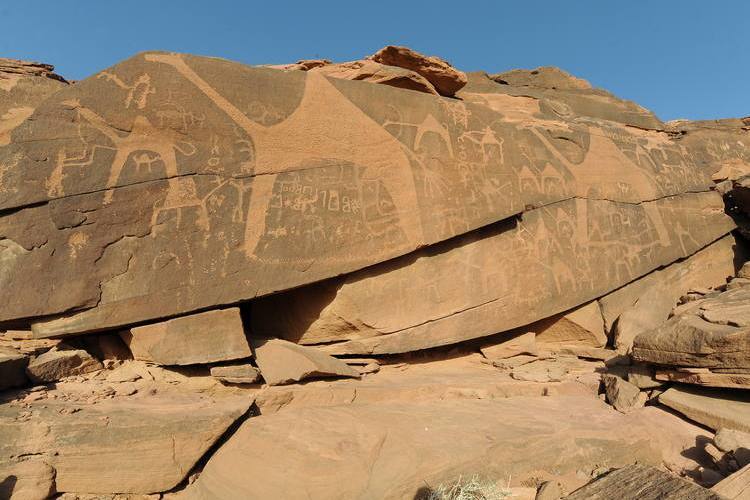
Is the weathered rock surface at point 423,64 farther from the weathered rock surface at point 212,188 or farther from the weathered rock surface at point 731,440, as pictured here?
the weathered rock surface at point 731,440

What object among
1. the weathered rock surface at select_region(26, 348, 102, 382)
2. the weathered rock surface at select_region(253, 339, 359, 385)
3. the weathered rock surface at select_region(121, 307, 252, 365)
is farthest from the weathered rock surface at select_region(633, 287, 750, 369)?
the weathered rock surface at select_region(26, 348, 102, 382)

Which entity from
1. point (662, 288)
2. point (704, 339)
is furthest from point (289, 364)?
point (662, 288)

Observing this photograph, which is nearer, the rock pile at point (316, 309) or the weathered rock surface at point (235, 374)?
the rock pile at point (316, 309)

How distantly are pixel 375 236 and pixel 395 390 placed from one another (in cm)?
160

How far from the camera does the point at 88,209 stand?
157 inches

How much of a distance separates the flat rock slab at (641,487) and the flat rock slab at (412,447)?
54 cm

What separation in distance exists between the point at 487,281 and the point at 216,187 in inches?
129

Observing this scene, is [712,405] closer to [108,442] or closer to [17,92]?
Result: [108,442]

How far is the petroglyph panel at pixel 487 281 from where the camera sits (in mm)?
5062

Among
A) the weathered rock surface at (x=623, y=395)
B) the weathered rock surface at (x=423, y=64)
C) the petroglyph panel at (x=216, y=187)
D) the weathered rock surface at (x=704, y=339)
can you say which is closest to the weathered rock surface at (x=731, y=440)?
the weathered rock surface at (x=704, y=339)

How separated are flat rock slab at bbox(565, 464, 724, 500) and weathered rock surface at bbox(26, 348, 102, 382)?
3962 millimetres

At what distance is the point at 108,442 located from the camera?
3.18m

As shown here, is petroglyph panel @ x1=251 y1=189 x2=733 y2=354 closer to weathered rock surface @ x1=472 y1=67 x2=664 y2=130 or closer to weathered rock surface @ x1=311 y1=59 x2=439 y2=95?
weathered rock surface @ x1=472 y1=67 x2=664 y2=130

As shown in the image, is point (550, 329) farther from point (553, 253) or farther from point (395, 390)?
point (395, 390)
